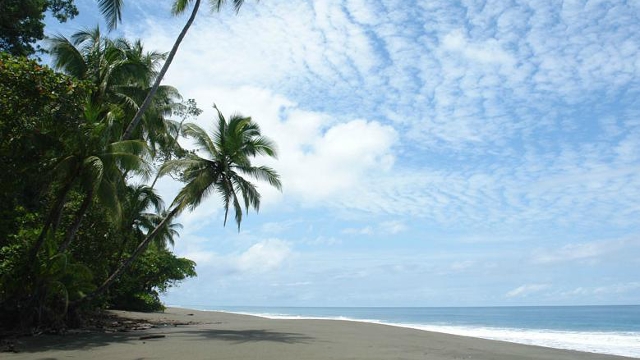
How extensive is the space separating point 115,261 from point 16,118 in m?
9.73

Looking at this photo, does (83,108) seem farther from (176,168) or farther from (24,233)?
(176,168)

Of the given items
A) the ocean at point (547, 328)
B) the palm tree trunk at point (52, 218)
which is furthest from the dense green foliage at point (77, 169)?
the ocean at point (547, 328)

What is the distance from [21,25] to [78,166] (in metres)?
6.73

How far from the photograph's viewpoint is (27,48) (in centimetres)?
1614

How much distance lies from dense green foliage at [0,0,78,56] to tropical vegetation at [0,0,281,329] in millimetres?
231

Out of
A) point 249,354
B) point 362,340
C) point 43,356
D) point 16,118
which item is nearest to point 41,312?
point 43,356

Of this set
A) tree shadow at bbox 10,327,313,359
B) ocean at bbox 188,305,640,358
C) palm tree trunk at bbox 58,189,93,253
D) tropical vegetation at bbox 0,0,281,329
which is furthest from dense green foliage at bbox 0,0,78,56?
ocean at bbox 188,305,640,358

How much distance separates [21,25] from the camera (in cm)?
1569

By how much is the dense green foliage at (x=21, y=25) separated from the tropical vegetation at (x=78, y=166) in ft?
0.76

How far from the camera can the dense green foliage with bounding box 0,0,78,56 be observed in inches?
591

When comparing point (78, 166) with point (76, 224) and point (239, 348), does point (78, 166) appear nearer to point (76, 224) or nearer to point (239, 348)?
point (76, 224)

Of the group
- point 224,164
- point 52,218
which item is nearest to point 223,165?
point 224,164

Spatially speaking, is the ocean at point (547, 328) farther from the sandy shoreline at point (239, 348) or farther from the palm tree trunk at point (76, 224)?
the palm tree trunk at point (76, 224)

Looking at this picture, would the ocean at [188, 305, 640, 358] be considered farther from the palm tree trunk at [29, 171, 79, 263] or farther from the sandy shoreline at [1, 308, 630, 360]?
the palm tree trunk at [29, 171, 79, 263]
